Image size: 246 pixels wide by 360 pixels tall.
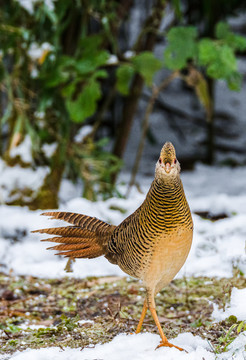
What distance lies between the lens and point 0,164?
438cm

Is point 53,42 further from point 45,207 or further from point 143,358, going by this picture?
point 143,358

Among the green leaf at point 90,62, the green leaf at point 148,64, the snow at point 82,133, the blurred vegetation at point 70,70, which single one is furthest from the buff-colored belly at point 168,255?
the snow at point 82,133

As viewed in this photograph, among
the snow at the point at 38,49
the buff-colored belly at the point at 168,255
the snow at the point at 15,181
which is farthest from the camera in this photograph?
the snow at the point at 15,181

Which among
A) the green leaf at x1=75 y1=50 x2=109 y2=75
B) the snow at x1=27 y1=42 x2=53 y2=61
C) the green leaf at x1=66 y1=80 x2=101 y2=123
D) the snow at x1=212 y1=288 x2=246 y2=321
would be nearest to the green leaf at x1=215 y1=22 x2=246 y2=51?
the green leaf at x1=75 y1=50 x2=109 y2=75

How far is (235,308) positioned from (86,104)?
7.28 ft

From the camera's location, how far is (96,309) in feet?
9.37

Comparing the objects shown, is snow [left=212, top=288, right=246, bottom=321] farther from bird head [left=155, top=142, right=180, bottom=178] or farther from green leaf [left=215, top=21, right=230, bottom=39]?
green leaf [left=215, top=21, right=230, bottom=39]

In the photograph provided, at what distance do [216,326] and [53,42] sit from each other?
2596 millimetres

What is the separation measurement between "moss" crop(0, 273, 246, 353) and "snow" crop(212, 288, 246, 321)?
32mm

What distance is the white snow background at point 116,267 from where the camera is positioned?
2020mm

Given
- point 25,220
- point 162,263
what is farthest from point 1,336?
point 25,220

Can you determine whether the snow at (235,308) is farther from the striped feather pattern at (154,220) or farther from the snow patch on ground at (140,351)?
the striped feather pattern at (154,220)

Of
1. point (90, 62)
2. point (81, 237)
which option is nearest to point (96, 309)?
point (81, 237)

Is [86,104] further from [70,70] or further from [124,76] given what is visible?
[124,76]
